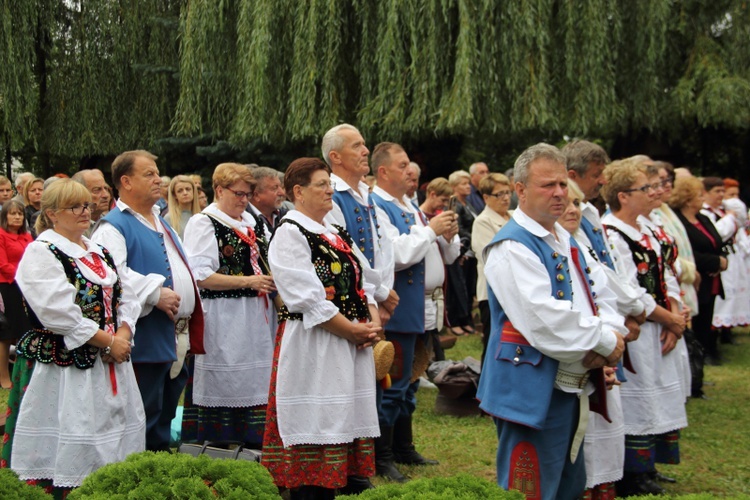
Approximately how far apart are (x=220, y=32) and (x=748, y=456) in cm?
919

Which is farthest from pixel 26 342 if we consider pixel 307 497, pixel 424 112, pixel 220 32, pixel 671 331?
pixel 220 32

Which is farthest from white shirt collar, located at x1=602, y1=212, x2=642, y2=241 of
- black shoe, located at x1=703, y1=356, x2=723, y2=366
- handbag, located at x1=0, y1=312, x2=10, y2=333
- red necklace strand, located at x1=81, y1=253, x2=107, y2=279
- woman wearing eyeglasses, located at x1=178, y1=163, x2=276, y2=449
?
black shoe, located at x1=703, y1=356, x2=723, y2=366

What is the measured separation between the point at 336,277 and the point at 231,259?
147 centimetres

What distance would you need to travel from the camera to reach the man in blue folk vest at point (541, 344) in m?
4.36

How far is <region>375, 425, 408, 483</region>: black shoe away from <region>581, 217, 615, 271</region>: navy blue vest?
75.0 inches

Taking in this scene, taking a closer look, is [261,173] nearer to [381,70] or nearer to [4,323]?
[4,323]

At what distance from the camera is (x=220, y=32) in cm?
1350

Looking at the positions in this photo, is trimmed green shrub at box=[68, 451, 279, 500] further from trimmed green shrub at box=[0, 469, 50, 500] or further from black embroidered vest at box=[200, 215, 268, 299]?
black embroidered vest at box=[200, 215, 268, 299]

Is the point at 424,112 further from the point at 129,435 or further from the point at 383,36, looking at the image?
the point at 129,435

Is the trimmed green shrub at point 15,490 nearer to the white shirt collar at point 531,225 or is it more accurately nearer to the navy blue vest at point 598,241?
the white shirt collar at point 531,225

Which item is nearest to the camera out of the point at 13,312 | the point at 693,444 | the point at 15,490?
the point at 15,490

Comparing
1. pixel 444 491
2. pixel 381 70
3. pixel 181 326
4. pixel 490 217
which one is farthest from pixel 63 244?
pixel 381 70

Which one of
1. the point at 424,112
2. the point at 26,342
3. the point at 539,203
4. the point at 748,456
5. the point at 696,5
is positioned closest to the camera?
the point at 539,203

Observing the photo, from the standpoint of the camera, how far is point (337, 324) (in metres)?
5.12
